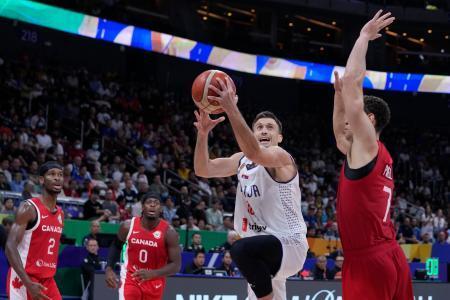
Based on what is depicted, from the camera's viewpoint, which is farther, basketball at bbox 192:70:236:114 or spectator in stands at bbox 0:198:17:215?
spectator in stands at bbox 0:198:17:215

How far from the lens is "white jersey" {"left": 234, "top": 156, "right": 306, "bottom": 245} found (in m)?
6.09

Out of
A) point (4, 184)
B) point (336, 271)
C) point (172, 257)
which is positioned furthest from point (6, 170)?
point (172, 257)

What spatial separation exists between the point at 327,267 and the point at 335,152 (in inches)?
599

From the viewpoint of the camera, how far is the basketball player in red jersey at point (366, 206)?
4.97 metres

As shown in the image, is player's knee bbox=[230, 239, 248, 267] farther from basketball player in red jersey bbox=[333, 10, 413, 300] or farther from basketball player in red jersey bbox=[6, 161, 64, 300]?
basketball player in red jersey bbox=[6, 161, 64, 300]

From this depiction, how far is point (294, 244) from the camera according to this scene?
6.05 meters

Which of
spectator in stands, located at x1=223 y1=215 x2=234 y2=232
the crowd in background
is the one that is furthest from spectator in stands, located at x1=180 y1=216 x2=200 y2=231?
spectator in stands, located at x1=223 y1=215 x2=234 y2=232

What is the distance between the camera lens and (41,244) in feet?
24.8

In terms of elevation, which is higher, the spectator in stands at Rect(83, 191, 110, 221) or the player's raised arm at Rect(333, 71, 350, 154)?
the player's raised arm at Rect(333, 71, 350, 154)

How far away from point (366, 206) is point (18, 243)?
3620 mm

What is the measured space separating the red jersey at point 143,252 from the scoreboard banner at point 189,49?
1271cm

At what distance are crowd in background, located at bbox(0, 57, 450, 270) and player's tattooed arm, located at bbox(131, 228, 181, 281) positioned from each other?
221 inches

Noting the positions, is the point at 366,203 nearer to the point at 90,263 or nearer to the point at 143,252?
the point at 143,252

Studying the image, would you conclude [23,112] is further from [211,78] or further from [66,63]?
[211,78]
